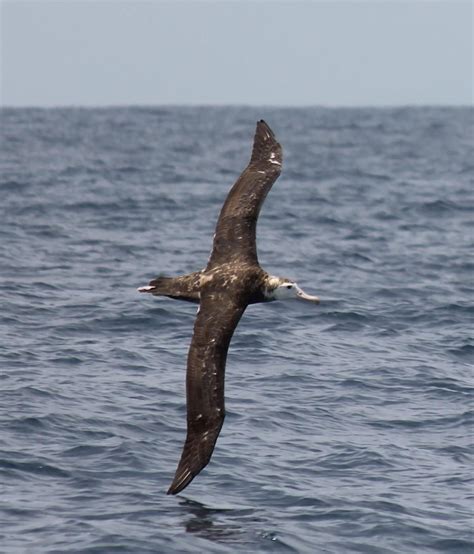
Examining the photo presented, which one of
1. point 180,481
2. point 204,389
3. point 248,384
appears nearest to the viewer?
point 180,481

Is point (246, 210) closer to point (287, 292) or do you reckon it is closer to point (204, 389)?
point (287, 292)

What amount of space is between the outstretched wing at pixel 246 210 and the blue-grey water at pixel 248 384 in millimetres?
2069

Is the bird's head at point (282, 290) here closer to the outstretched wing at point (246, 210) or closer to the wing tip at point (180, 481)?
the outstretched wing at point (246, 210)

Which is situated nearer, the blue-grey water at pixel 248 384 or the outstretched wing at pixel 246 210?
the blue-grey water at pixel 248 384

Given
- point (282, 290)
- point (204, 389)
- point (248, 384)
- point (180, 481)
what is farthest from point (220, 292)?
point (248, 384)

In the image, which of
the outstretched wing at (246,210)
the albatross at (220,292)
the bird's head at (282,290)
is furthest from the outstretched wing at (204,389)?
the outstretched wing at (246,210)

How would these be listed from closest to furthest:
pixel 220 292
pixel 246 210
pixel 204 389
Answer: pixel 204 389, pixel 220 292, pixel 246 210

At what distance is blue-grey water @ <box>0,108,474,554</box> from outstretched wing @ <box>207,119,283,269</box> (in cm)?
207

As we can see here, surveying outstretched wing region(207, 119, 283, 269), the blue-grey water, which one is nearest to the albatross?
outstretched wing region(207, 119, 283, 269)

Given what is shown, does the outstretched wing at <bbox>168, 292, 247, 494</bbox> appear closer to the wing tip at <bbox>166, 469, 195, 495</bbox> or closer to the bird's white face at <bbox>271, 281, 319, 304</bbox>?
the wing tip at <bbox>166, 469, 195, 495</bbox>

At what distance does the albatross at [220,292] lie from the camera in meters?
13.0

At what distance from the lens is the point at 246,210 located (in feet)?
52.0

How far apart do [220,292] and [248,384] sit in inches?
116

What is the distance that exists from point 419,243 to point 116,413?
611 inches
